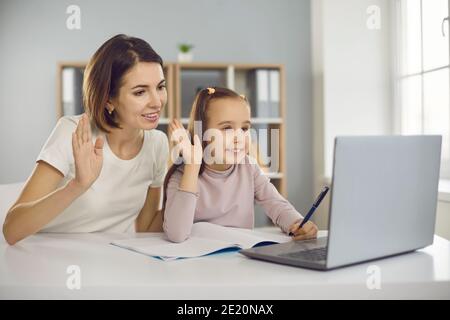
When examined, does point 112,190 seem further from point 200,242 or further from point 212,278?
point 212,278

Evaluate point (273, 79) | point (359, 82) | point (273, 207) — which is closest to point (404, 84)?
point (359, 82)

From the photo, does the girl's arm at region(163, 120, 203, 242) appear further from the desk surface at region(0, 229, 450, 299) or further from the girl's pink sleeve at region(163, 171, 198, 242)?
the desk surface at region(0, 229, 450, 299)

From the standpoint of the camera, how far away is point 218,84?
3271 millimetres

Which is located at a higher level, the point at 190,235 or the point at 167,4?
the point at 167,4

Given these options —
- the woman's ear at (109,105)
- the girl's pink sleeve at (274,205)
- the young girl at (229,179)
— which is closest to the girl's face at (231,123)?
the young girl at (229,179)

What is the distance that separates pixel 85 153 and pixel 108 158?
1.16 feet

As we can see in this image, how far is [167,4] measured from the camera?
331 centimetres

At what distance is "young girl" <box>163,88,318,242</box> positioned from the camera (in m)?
1.17

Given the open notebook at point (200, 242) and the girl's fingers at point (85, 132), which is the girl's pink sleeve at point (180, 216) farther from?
the girl's fingers at point (85, 132)

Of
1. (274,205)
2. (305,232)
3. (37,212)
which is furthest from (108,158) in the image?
(305,232)

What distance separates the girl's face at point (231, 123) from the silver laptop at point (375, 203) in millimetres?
318

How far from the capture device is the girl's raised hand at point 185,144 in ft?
3.24
